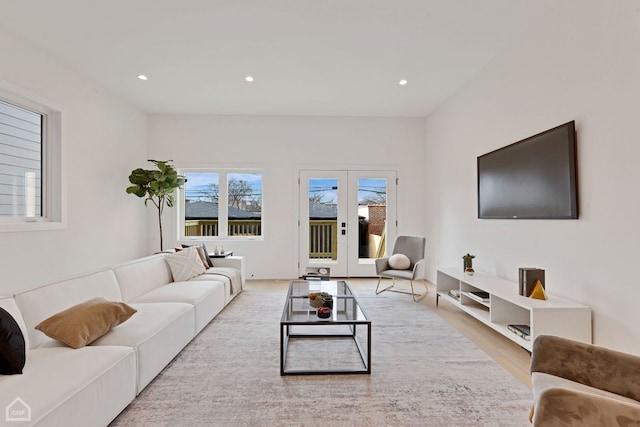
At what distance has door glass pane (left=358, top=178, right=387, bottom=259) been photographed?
19.5ft

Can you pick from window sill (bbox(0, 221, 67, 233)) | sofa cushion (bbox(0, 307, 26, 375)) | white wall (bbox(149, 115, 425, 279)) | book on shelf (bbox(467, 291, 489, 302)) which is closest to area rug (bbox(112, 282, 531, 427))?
book on shelf (bbox(467, 291, 489, 302))

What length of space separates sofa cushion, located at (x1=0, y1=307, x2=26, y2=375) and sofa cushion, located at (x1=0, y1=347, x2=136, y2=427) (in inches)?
1.5

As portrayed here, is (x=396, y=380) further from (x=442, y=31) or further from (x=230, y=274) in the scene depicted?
(x=442, y=31)

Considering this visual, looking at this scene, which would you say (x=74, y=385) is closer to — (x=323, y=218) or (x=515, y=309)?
(x=515, y=309)

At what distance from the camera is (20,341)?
160 cm

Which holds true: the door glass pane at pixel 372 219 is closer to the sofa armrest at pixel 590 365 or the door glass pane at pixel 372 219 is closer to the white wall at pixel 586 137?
the white wall at pixel 586 137

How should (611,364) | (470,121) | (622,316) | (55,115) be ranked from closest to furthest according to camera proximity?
(611,364) < (622,316) < (55,115) < (470,121)

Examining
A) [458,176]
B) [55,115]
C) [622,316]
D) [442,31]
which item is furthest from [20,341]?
[458,176]

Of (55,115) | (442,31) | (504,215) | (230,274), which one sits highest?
(442,31)

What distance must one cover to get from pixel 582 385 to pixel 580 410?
469mm

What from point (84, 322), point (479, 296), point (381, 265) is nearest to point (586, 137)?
point (479, 296)

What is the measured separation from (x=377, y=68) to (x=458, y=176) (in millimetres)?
1881

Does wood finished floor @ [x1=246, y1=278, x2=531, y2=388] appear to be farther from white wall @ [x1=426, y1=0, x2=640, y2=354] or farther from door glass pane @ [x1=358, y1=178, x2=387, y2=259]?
door glass pane @ [x1=358, y1=178, x2=387, y2=259]

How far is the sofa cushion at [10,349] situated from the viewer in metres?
1.52
